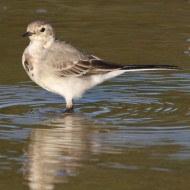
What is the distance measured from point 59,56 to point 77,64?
0.84ft

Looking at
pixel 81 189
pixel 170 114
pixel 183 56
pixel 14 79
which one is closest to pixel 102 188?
pixel 81 189

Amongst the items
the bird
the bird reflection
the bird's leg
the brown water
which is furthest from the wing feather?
the bird reflection

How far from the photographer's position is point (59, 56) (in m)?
12.3

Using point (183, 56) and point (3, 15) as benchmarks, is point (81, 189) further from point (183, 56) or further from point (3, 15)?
point (3, 15)

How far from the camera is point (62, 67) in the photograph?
12.2m

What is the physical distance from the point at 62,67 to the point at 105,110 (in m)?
0.77

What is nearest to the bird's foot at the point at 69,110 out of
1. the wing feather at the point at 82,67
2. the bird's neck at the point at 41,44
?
the wing feather at the point at 82,67

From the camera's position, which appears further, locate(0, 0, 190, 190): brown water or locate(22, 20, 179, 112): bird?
locate(22, 20, 179, 112): bird

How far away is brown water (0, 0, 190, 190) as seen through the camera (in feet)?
29.9

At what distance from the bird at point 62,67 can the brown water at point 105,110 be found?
1.07ft

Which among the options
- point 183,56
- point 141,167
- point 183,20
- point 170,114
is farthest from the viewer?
point 183,20

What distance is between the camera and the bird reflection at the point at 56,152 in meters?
8.99

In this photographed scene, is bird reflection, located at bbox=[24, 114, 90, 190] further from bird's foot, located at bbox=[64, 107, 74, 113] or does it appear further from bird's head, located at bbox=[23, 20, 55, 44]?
bird's head, located at bbox=[23, 20, 55, 44]

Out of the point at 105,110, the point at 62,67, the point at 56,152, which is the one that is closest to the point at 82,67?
the point at 62,67
